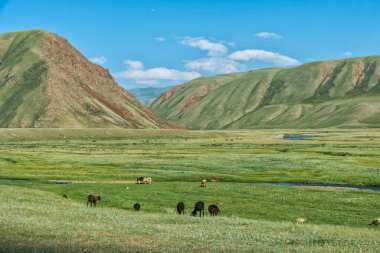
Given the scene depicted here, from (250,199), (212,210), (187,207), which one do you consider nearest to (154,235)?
(212,210)

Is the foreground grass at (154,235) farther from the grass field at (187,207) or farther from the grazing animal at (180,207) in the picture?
the grazing animal at (180,207)

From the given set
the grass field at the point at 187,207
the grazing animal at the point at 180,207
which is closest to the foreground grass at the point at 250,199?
the grass field at the point at 187,207

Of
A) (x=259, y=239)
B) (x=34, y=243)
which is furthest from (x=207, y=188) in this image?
(x=34, y=243)

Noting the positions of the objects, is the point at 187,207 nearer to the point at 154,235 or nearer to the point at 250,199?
the point at 250,199

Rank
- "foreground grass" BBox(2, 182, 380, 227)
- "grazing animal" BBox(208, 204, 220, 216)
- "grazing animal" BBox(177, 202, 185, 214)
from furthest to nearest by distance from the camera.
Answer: "foreground grass" BBox(2, 182, 380, 227) → "grazing animal" BBox(208, 204, 220, 216) → "grazing animal" BBox(177, 202, 185, 214)

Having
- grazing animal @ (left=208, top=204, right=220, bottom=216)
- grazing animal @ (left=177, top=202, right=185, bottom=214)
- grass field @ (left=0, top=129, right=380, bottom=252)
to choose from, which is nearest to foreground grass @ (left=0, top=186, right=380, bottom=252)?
grass field @ (left=0, top=129, right=380, bottom=252)

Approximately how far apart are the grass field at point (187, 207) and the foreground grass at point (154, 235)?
0.18ft

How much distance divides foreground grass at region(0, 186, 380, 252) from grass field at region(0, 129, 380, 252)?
55 mm

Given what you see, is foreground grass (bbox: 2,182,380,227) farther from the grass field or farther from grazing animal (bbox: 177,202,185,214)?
grazing animal (bbox: 177,202,185,214)

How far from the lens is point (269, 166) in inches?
3349

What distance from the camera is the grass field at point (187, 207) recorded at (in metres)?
23.9

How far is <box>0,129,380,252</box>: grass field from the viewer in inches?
940

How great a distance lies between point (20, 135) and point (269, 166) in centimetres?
12942

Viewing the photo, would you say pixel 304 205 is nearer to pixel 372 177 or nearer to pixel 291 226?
pixel 291 226
